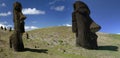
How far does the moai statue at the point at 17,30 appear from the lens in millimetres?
31875

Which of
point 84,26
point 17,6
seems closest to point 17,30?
point 17,6

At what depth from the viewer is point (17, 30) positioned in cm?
3222

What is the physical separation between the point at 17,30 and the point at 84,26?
928 centimetres

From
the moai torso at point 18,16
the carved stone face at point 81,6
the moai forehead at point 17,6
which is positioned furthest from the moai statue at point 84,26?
the moai torso at point 18,16

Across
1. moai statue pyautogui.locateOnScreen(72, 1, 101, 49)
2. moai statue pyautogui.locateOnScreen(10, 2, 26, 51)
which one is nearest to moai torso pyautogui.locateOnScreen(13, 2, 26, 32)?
moai statue pyautogui.locateOnScreen(10, 2, 26, 51)

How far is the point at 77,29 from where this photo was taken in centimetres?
3816

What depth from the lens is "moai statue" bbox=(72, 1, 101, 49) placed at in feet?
121

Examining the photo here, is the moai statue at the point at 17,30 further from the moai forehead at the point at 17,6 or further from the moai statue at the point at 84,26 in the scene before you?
the moai statue at the point at 84,26

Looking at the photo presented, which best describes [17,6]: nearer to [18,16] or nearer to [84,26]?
[18,16]

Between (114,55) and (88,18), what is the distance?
22.3ft

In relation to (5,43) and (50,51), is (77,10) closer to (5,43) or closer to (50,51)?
(50,51)

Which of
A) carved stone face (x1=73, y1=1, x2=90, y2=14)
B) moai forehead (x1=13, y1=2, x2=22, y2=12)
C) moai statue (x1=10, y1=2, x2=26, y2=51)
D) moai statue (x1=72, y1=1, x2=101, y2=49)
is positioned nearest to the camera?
moai statue (x1=10, y1=2, x2=26, y2=51)

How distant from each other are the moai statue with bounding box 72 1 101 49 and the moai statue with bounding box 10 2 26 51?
8092 mm

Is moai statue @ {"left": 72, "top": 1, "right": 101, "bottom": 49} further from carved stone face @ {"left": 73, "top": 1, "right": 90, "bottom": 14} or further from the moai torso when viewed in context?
the moai torso
